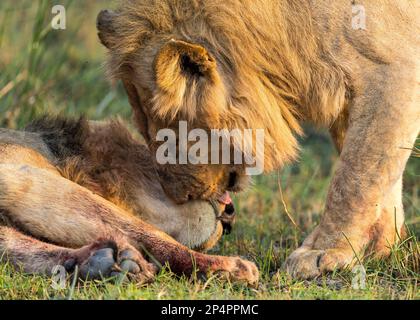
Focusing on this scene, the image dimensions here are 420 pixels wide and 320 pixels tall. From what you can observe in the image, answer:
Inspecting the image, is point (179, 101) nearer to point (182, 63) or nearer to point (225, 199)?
point (182, 63)

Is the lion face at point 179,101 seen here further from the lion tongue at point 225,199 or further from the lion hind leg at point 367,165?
the lion hind leg at point 367,165

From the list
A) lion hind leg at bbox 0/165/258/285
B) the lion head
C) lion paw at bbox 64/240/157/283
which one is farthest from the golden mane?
lion paw at bbox 64/240/157/283

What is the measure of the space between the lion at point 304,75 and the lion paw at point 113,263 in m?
0.61

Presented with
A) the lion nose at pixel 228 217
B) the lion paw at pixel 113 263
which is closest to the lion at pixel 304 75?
the lion nose at pixel 228 217

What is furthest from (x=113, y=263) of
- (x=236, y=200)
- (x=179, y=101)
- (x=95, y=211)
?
(x=236, y=200)

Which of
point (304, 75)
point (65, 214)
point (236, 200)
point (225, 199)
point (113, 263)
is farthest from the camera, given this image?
point (236, 200)

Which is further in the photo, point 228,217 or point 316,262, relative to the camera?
point 228,217

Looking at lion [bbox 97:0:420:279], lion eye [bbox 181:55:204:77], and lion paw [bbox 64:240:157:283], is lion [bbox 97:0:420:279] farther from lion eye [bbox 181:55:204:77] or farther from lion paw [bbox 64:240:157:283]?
lion paw [bbox 64:240:157:283]

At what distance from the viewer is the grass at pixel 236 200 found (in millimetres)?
2783

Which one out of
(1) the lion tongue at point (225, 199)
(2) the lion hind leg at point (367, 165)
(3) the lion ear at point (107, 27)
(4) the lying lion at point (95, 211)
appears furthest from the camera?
(1) the lion tongue at point (225, 199)

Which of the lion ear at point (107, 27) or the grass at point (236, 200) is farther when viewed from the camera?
the lion ear at point (107, 27)

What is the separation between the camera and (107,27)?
133 inches

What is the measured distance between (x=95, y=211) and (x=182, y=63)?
24.5 inches

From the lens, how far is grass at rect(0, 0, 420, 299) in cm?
278
